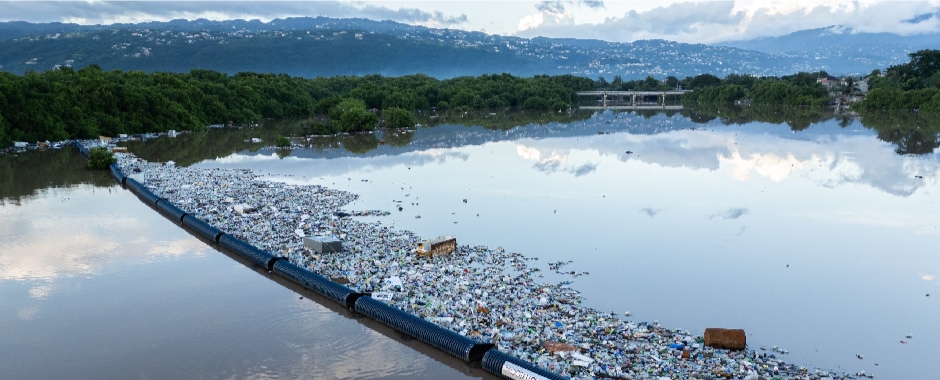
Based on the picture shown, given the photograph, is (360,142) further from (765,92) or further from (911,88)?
(765,92)

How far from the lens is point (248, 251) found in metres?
14.8

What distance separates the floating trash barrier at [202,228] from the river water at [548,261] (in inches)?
15.5

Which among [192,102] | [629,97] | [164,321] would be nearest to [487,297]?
[164,321]

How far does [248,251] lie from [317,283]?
301 cm

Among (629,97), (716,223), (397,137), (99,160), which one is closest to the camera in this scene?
(716,223)

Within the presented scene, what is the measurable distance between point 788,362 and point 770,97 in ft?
294

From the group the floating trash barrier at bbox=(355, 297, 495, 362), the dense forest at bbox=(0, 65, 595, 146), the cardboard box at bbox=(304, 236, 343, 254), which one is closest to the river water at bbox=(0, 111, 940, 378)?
the floating trash barrier at bbox=(355, 297, 495, 362)

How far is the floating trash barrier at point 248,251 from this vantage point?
1398cm

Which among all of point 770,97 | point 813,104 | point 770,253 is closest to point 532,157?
point 770,253

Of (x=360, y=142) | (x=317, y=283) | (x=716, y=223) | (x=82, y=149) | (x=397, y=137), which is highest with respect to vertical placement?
(x=317, y=283)

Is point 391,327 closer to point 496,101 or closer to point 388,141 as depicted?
point 388,141

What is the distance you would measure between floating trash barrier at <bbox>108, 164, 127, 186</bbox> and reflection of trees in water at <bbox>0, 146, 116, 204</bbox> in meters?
0.21

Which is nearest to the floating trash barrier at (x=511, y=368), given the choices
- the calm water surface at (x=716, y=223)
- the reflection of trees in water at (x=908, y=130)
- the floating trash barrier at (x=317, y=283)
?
the calm water surface at (x=716, y=223)

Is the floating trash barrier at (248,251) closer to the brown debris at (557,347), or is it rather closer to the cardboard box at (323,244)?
the cardboard box at (323,244)
